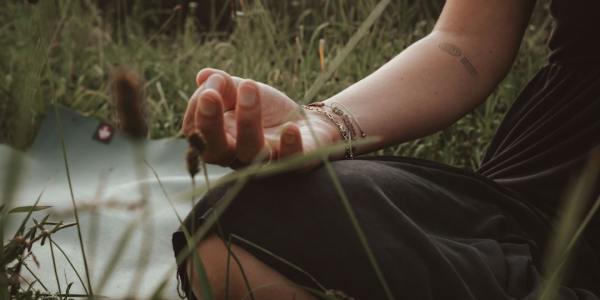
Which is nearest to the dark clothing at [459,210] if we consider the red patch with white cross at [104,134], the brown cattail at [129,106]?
the brown cattail at [129,106]

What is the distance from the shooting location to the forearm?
3.73ft

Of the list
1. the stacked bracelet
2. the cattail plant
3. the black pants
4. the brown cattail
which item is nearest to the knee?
the black pants

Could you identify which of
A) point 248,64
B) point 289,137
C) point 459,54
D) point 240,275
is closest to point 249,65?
point 248,64

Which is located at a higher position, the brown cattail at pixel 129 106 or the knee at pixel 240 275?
the brown cattail at pixel 129 106

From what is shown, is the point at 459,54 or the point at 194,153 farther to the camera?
the point at 459,54

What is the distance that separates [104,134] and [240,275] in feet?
4.88

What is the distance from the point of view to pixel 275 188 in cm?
87

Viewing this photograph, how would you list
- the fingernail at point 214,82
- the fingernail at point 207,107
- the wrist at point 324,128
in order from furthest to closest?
the wrist at point 324,128, the fingernail at point 214,82, the fingernail at point 207,107

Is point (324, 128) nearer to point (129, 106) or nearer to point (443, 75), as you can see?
point (443, 75)

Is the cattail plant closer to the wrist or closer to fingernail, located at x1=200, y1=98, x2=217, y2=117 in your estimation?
fingernail, located at x1=200, y1=98, x2=217, y2=117

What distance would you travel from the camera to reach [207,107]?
0.67 metres

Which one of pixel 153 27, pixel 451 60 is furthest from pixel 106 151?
pixel 153 27

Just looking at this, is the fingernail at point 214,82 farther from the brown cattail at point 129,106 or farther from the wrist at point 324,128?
the brown cattail at point 129,106

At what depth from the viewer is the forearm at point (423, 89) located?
3.73 ft
